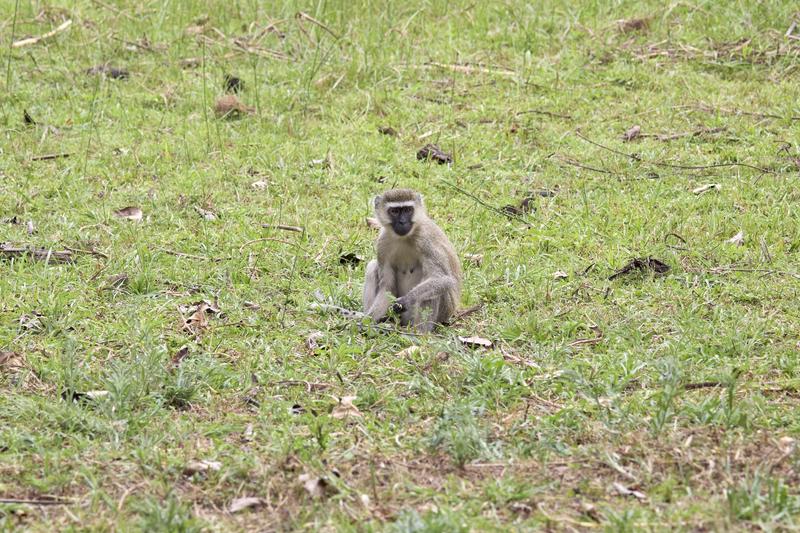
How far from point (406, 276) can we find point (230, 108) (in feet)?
13.9

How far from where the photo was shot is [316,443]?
209 inches

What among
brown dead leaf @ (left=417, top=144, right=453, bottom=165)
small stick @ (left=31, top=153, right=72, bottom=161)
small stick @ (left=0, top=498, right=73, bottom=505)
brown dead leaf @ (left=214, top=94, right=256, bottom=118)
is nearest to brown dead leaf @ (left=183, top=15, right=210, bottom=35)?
brown dead leaf @ (left=214, top=94, right=256, bottom=118)

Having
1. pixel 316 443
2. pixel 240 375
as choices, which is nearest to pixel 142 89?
pixel 240 375

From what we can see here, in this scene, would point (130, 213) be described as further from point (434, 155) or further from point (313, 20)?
Result: point (313, 20)

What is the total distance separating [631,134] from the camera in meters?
10.7

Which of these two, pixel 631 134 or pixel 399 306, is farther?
pixel 631 134

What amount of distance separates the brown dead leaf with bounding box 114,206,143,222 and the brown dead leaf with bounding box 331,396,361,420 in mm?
3854

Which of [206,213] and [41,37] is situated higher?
[41,37]

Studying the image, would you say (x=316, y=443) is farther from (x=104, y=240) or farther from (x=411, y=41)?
(x=411, y=41)

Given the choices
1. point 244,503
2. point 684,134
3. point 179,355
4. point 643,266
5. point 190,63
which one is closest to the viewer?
point 244,503

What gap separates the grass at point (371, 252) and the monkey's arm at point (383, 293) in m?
0.33

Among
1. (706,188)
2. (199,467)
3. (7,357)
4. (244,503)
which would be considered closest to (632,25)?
(706,188)

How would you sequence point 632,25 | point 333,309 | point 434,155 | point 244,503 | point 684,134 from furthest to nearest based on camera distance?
point 632,25, point 684,134, point 434,155, point 333,309, point 244,503

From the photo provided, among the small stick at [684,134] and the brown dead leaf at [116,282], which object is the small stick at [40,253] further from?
the small stick at [684,134]
